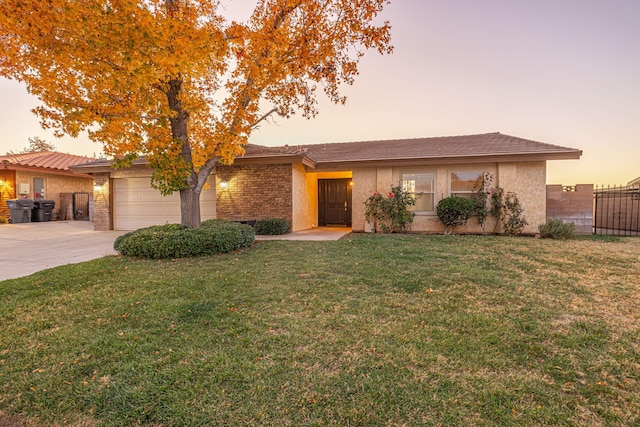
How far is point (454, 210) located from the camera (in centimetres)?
966

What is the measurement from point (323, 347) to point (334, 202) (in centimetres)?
1135

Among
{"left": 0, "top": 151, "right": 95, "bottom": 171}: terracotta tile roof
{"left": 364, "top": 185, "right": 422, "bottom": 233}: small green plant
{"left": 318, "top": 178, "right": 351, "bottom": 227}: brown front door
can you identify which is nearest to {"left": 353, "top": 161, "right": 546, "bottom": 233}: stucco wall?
{"left": 364, "top": 185, "right": 422, "bottom": 233}: small green plant

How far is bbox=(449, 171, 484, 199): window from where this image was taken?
33.9 ft

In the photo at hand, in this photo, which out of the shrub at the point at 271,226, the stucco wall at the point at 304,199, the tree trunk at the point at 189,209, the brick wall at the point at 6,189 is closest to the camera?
the tree trunk at the point at 189,209

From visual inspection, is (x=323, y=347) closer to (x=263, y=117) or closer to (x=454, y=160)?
(x=263, y=117)

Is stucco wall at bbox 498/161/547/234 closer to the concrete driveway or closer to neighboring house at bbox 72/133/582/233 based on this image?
neighboring house at bbox 72/133/582/233

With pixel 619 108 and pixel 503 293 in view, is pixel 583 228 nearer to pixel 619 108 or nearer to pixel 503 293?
pixel 619 108

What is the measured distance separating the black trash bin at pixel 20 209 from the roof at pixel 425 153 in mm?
5302

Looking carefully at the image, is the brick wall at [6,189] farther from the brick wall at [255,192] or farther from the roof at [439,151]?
the roof at [439,151]

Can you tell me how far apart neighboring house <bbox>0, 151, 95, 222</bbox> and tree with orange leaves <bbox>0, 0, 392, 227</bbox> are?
13.4 meters

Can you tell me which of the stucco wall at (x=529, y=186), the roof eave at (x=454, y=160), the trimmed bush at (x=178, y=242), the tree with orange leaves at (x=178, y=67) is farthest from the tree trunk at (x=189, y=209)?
the stucco wall at (x=529, y=186)

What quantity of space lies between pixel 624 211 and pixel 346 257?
12210 mm

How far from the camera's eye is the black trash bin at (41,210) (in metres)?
15.8

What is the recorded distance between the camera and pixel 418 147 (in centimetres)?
1181
